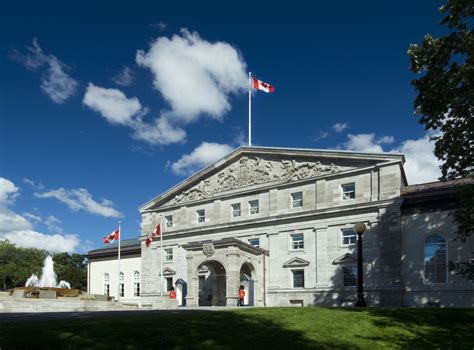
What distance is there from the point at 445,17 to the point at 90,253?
52.0 meters

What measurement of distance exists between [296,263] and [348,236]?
5.30 metres

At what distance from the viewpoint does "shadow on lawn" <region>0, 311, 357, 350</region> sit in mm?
10641

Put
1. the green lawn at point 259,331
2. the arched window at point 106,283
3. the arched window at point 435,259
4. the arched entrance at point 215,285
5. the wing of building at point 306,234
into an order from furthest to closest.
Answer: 1. the arched window at point 106,283
2. the arched entrance at point 215,285
3. the wing of building at point 306,234
4. the arched window at point 435,259
5. the green lawn at point 259,331

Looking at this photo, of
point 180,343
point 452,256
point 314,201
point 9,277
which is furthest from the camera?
point 9,277

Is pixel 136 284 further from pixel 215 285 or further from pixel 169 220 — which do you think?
pixel 215 285

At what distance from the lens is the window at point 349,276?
3666 cm

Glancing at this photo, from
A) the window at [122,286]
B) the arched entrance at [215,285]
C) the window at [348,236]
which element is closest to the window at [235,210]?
the arched entrance at [215,285]

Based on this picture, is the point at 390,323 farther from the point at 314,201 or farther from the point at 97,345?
the point at 314,201

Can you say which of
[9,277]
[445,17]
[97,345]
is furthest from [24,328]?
[9,277]

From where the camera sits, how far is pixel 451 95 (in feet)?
65.3

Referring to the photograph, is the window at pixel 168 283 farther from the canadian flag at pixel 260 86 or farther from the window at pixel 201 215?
the canadian flag at pixel 260 86

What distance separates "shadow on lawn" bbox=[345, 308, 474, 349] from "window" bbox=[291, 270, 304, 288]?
20552mm

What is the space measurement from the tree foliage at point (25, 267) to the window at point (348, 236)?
70031mm

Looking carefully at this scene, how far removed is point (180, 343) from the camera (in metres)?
11.3
